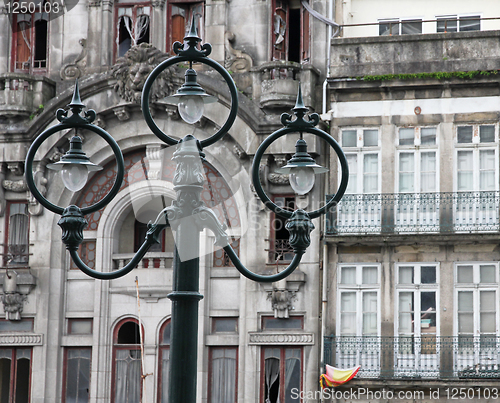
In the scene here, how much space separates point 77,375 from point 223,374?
3.69 meters

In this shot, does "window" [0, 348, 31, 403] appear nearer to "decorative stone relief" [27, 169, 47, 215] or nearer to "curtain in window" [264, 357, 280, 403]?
"decorative stone relief" [27, 169, 47, 215]

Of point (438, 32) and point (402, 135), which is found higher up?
point (438, 32)

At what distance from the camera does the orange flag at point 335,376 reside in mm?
22250

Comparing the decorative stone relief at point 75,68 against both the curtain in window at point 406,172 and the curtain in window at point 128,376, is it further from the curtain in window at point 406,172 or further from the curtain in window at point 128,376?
the curtain in window at point 406,172

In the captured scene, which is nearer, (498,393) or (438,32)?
(498,393)

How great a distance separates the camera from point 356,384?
2241 centimetres

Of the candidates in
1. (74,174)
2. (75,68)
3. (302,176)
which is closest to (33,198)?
→ (75,68)

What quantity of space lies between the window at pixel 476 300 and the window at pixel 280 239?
4.07m

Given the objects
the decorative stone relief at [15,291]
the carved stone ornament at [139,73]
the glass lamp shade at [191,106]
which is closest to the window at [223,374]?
the decorative stone relief at [15,291]

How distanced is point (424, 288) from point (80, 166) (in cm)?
1459

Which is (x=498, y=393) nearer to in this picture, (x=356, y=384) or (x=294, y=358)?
(x=356, y=384)

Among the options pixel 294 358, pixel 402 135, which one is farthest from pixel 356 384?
pixel 402 135

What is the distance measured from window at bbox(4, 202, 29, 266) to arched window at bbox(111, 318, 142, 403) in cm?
306

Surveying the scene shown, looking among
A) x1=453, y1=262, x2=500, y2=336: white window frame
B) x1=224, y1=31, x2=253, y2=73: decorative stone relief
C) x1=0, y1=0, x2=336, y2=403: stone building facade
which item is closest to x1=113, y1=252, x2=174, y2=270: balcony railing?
x1=0, y1=0, x2=336, y2=403: stone building facade
